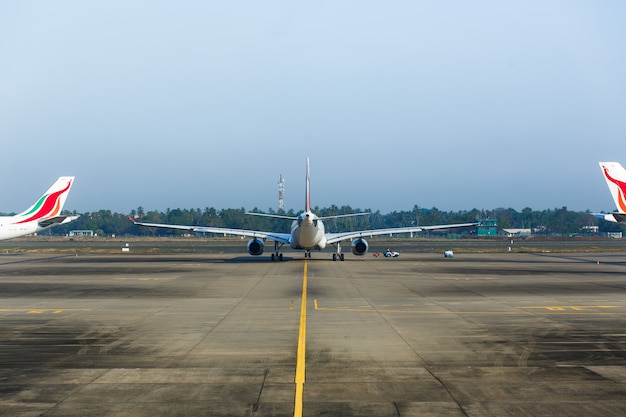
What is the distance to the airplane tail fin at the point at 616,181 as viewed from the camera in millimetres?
50812

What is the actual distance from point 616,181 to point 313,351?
42.1 metres

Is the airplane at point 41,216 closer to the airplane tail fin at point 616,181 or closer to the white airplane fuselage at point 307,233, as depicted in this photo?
the white airplane fuselage at point 307,233

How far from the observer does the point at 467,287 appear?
3559cm

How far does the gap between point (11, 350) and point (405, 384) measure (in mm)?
9951

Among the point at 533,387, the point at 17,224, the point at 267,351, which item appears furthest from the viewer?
the point at 17,224

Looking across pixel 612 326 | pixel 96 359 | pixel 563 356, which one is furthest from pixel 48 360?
pixel 612 326

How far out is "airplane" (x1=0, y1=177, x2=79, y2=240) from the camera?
6531 centimetres

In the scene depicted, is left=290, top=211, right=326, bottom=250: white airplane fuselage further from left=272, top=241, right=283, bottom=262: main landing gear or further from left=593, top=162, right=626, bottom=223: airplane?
left=593, top=162, right=626, bottom=223: airplane

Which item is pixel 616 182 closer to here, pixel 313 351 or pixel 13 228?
pixel 313 351

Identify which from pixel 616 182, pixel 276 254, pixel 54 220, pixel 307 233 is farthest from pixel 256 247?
pixel 616 182

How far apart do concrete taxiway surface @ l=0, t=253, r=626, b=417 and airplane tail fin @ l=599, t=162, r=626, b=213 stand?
764 inches

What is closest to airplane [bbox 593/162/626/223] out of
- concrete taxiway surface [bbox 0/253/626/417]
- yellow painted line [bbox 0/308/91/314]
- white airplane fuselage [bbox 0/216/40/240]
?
concrete taxiway surface [bbox 0/253/626/417]

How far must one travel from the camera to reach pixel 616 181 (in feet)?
168

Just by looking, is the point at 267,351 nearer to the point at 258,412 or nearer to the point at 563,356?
the point at 258,412
